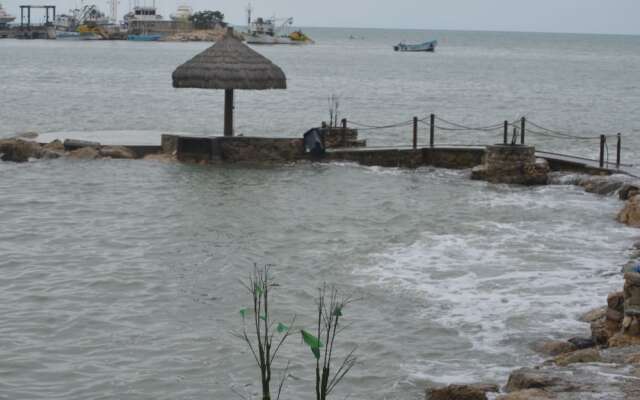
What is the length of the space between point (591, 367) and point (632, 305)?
169 centimetres

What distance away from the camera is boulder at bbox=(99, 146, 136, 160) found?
24.5 meters

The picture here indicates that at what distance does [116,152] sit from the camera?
2452cm

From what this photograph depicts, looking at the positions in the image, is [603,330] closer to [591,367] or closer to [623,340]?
[623,340]

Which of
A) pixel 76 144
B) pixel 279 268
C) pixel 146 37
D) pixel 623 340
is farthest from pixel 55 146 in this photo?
pixel 146 37

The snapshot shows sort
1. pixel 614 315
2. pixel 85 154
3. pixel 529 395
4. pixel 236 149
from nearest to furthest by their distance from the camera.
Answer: pixel 529 395, pixel 614 315, pixel 236 149, pixel 85 154

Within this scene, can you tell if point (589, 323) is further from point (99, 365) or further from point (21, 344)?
point (21, 344)

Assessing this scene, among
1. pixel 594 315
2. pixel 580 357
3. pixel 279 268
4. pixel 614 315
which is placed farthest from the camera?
pixel 279 268

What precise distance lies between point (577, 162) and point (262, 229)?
Result: 870cm

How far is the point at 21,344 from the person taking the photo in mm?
11383

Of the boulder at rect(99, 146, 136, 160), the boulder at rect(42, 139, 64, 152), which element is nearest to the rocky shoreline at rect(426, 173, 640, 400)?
the boulder at rect(99, 146, 136, 160)

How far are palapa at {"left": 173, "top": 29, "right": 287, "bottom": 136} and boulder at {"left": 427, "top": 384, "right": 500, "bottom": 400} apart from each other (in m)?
15.3

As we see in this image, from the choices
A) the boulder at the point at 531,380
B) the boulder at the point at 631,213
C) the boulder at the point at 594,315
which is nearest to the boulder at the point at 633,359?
the boulder at the point at 531,380

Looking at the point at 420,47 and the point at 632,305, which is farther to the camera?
the point at 420,47

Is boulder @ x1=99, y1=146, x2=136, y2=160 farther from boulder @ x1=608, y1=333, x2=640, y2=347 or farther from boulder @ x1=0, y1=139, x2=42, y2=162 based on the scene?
boulder @ x1=608, y1=333, x2=640, y2=347
